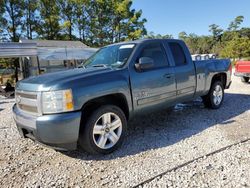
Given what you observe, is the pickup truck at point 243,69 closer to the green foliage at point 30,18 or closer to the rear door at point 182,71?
the rear door at point 182,71

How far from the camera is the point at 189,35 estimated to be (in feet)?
257

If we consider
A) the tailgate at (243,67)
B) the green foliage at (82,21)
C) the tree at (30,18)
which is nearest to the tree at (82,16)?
the green foliage at (82,21)

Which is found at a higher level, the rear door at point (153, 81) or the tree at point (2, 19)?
the tree at point (2, 19)

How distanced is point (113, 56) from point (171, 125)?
1.99 m

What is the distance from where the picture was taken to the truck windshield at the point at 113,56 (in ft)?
14.3

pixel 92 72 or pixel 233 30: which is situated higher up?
pixel 233 30

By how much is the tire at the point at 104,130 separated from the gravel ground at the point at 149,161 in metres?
0.16

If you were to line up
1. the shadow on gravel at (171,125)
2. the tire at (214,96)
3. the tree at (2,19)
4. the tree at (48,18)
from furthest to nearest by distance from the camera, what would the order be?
1. the tree at (48,18)
2. the tree at (2,19)
3. the tire at (214,96)
4. the shadow on gravel at (171,125)

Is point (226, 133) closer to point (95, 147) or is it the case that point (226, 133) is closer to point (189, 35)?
point (95, 147)

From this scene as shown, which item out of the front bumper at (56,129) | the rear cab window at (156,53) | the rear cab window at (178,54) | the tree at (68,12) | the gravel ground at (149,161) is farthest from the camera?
the tree at (68,12)

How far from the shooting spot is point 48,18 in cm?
2911

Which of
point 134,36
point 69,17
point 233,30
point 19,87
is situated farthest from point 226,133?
point 233,30

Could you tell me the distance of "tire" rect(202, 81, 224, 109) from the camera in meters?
6.34

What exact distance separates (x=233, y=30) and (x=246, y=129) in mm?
55922
